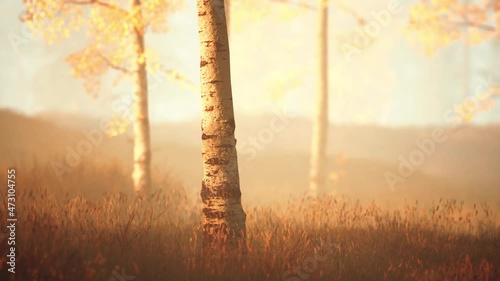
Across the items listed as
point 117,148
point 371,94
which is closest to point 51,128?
point 117,148

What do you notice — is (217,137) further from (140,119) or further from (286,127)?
(286,127)

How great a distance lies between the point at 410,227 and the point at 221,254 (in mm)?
3754

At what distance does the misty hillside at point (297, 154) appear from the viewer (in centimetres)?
1305

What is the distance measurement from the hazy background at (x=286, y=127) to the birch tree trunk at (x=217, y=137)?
4.10 meters

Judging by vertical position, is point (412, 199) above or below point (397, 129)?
below

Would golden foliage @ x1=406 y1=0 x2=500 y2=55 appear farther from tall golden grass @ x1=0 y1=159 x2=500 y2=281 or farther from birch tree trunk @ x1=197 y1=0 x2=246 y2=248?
birch tree trunk @ x1=197 y1=0 x2=246 y2=248

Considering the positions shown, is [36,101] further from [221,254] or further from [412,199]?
Result: [221,254]

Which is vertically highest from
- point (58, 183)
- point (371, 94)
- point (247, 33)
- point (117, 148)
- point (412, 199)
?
point (247, 33)

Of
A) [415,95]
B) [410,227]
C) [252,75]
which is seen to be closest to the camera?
[410,227]

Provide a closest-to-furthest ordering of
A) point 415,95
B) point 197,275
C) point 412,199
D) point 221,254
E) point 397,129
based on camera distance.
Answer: point 197,275 < point 221,254 < point 412,199 < point 397,129 < point 415,95

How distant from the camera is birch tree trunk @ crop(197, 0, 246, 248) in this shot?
14.6 ft

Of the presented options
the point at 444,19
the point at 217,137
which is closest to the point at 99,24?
the point at 217,137

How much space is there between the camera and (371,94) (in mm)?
39812

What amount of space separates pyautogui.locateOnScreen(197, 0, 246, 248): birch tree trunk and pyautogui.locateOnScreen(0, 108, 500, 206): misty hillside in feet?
18.5
